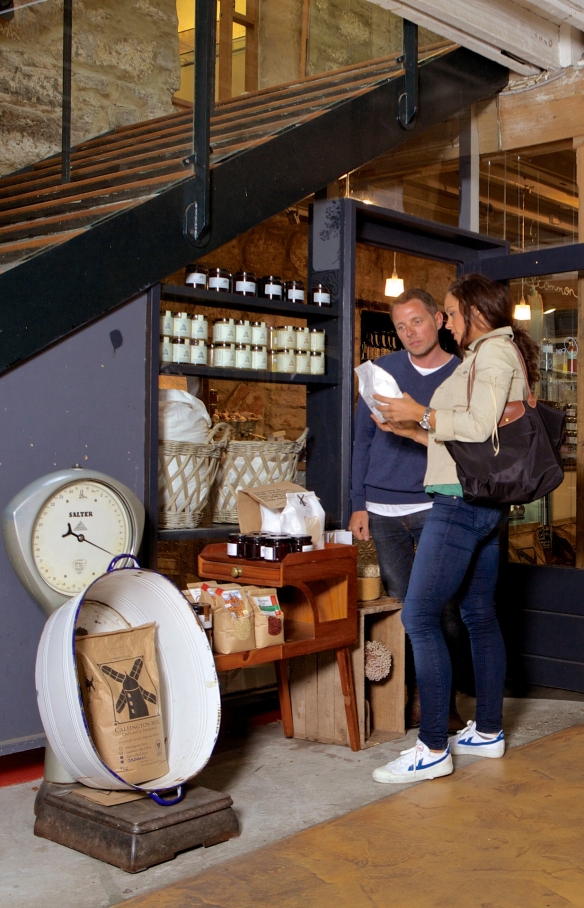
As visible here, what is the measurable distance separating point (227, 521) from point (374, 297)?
231cm

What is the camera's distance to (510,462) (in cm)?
302

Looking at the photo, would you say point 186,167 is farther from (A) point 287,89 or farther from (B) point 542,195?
(B) point 542,195

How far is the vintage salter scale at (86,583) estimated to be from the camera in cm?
248

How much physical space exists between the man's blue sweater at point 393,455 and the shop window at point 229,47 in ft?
4.11

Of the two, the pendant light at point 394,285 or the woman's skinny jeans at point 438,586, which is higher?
the pendant light at point 394,285

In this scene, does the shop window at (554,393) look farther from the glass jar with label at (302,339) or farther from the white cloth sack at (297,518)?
the white cloth sack at (297,518)

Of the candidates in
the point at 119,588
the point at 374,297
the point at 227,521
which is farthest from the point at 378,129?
the point at 119,588

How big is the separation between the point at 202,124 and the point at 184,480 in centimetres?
128

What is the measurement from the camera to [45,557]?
2.73 m

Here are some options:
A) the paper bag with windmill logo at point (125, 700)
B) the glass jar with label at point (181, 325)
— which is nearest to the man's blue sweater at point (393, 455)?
the glass jar with label at point (181, 325)

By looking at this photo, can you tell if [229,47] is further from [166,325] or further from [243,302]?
[166,325]

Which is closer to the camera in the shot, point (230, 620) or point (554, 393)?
point (230, 620)

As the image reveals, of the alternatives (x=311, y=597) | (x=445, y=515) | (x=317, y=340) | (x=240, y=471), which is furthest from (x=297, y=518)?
(x=317, y=340)

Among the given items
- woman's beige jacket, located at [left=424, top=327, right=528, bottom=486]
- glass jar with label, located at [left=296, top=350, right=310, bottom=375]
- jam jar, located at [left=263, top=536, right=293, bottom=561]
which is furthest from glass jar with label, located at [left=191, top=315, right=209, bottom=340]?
woman's beige jacket, located at [left=424, top=327, right=528, bottom=486]
